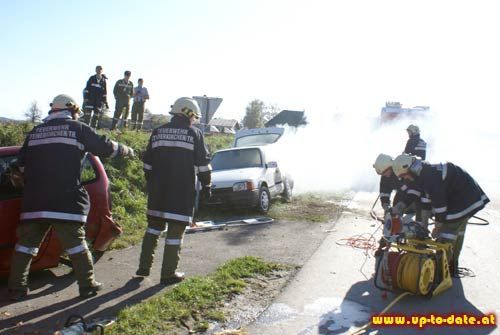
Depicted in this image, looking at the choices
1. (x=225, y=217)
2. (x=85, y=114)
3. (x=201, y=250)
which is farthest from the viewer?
(x=85, y=114)

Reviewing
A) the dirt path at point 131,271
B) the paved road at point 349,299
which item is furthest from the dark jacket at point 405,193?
the dirt path at point 131,271

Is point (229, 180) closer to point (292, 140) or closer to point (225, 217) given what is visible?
point (225, 217)

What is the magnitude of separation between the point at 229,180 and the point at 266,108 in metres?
55.7

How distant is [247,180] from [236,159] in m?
1.56

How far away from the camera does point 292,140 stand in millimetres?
18562

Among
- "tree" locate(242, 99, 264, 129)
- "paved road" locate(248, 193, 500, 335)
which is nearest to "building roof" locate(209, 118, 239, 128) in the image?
"tree" locate(242, 99, 264, 129)

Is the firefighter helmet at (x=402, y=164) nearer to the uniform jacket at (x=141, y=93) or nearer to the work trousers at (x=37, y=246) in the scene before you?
the work trousers at (x=37, y=246)

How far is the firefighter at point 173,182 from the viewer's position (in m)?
5.55

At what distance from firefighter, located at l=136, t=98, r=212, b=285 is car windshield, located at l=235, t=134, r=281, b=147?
34.4 ft

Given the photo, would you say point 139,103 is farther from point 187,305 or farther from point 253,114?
point 253,114

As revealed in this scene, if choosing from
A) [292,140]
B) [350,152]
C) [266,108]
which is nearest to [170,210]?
[292,140]

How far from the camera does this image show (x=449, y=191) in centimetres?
603

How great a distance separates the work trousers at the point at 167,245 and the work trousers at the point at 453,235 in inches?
126

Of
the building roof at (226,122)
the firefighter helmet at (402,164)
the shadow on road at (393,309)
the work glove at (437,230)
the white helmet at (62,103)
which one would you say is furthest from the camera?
the building roof at (226,122)
